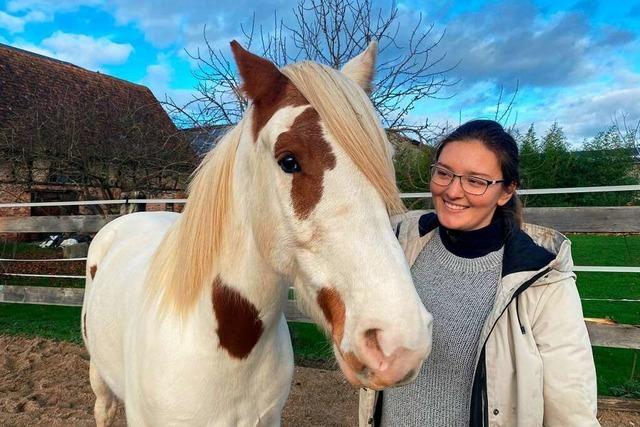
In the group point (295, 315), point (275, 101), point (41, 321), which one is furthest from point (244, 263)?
point (41, 321)

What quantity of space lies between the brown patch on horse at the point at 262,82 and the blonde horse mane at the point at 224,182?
0.14ft

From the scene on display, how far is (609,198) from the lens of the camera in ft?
43.0

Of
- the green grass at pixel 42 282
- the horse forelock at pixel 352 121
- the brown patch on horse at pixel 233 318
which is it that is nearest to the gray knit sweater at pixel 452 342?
the horse forelock at pixel 352 121

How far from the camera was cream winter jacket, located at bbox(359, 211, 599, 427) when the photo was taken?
4.72 feet

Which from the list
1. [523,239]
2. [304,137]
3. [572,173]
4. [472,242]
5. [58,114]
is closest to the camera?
[304,137]

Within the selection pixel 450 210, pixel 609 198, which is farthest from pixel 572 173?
pixel 450 210

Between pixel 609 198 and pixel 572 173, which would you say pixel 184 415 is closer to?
pixel 609 198

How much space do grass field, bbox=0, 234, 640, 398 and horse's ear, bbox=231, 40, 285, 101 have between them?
1.77 metres

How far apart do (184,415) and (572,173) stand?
22.8 metres

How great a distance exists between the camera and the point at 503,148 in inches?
64.1

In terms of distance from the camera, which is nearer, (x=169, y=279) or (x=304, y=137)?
(x=304, y=137)

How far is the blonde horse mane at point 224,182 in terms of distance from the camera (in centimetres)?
127

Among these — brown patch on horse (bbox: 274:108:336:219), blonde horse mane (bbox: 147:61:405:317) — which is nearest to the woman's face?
blonde horse mane (bbox: 147:61:405:317)

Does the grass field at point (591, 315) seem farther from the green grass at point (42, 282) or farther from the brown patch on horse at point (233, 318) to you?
the brown patch on horse at point (233, 318)
